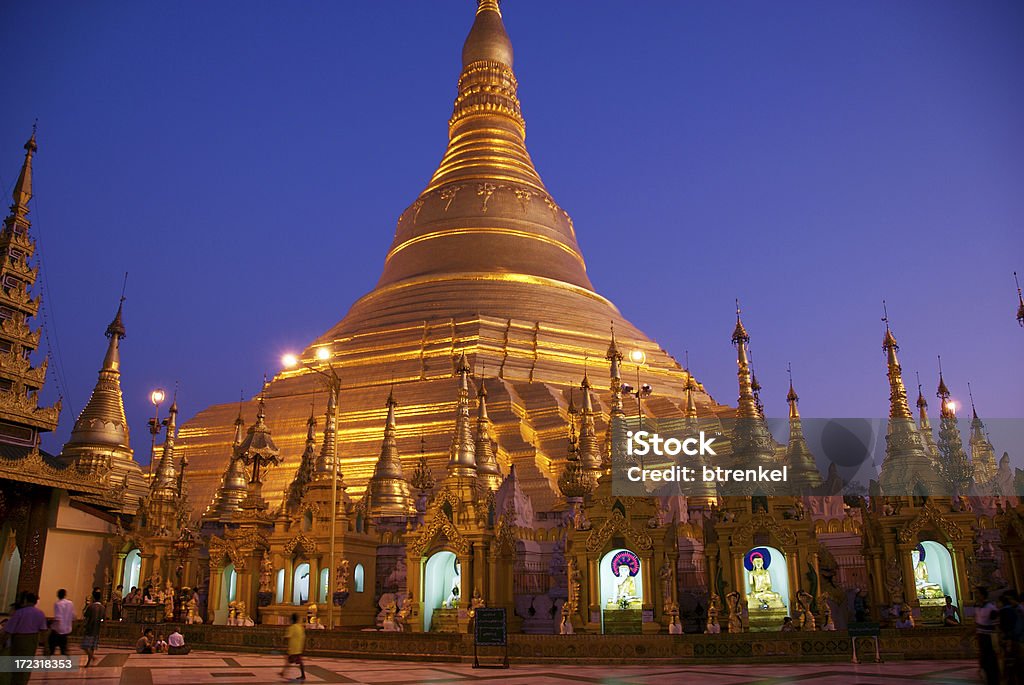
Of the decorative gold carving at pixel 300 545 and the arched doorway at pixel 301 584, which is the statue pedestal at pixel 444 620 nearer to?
the decorative gold carving at pixel 300 545

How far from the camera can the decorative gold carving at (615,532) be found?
20.5 meters

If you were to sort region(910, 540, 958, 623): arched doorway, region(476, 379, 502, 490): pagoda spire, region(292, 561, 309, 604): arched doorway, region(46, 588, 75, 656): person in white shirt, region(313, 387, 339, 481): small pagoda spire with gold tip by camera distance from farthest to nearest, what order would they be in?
1. region(476, 379, 502, 490): pagoda spire
2. region(313, 387, 339, 481): small pagoda spire with gold tip
3. region(292, 561, 309, 604): arched doorway
4. region(910, 540, 958, 623): arched doorway
5. region(46, 588, 75, 656): person in white shirt

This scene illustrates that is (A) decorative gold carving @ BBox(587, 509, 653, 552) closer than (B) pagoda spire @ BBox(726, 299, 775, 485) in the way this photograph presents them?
Yes

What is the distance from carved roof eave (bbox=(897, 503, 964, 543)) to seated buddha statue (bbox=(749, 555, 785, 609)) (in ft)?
11.7

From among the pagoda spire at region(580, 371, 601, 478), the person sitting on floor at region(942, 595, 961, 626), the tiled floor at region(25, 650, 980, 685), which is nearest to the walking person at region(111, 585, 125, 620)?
the tiled floor at region(25, 650, 980, 685)

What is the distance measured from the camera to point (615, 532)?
2075 centimetres

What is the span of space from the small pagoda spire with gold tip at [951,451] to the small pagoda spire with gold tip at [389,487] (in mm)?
21792

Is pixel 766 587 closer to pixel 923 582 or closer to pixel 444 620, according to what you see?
pixel 923 582

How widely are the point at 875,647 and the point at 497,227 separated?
38.3m

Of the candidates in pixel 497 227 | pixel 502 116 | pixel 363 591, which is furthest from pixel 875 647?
pixel 502 116

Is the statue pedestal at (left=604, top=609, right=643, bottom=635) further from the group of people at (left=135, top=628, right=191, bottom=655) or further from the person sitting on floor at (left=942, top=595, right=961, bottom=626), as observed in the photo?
Result: the group of people at (left=135, top=628, right=191, bottom=655)

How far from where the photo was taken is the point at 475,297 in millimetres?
46469

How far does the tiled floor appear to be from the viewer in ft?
41.3

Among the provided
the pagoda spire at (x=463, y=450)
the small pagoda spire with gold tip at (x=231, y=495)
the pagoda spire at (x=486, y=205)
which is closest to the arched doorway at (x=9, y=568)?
the small pagoda spire with gold tip at (x=231, y=495)
